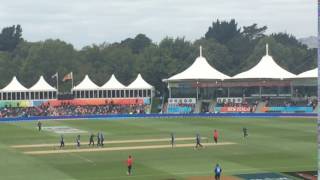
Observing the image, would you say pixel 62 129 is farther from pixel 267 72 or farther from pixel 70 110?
pixel 267 72

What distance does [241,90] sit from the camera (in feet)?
340

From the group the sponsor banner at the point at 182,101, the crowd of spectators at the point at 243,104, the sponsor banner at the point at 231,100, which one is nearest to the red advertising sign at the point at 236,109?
the crowd of spectators at the point at 243,104

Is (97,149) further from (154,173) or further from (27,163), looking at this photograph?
(154,173)

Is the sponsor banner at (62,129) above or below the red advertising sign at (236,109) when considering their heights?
below

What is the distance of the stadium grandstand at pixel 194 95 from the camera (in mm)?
A: 93125

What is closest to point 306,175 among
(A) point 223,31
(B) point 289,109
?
(B) point 289,109

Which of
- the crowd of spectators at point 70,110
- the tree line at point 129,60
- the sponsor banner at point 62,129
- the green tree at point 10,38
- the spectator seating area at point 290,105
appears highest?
the green tree at point 10,38

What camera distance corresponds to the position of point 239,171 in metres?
35.3

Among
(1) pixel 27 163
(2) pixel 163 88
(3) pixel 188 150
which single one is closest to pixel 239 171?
(3) pixel 188 150

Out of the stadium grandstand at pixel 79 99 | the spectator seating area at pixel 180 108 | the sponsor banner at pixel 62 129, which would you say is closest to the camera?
the sponsor banner at pixel 62 129

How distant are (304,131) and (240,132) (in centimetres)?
610

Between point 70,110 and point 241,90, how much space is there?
91.0 ft

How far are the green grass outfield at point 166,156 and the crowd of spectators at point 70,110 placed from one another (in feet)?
96.1

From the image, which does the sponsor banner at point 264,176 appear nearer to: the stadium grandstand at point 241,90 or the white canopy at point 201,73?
the stadium grandstand at point 241,90
